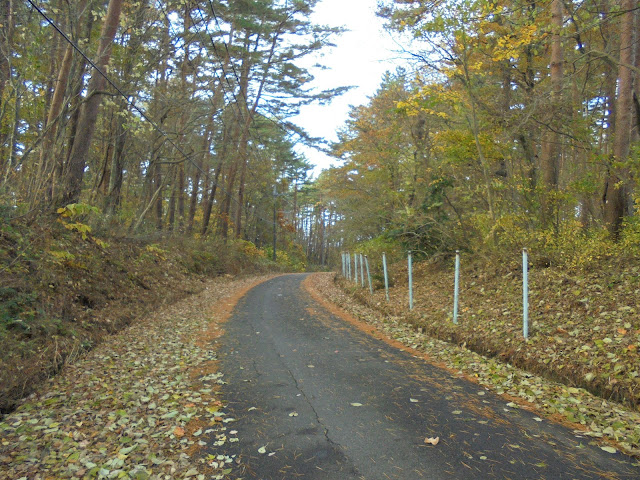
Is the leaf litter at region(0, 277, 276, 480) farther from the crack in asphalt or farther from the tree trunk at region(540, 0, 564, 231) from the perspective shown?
the tree trunk at region(540, 0, 564, 231)

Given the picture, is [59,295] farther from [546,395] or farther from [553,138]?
[553,138]

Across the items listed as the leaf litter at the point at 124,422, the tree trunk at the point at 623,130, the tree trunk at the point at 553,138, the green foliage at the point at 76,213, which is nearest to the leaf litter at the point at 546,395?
the leaf litter at the point at 124,422

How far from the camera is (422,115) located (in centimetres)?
1609

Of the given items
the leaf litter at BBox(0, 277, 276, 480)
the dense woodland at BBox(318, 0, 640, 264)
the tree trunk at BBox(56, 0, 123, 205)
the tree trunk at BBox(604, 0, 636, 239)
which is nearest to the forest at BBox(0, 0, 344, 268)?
the tree trunk at BBox(56, 0, 123, 205)

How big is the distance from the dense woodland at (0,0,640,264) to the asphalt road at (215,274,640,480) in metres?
4.36

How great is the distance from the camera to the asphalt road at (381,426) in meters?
3.22

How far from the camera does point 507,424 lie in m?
4.00

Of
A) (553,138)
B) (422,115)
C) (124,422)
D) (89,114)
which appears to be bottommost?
(124,422)

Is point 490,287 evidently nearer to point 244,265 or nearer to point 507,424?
point 507,424

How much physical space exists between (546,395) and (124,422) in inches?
182

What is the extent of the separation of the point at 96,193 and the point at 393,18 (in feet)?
33.0

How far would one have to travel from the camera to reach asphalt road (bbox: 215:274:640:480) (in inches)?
127

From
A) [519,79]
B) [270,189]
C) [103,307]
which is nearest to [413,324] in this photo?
[103,307]

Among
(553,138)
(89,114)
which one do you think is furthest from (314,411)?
(89,114)
